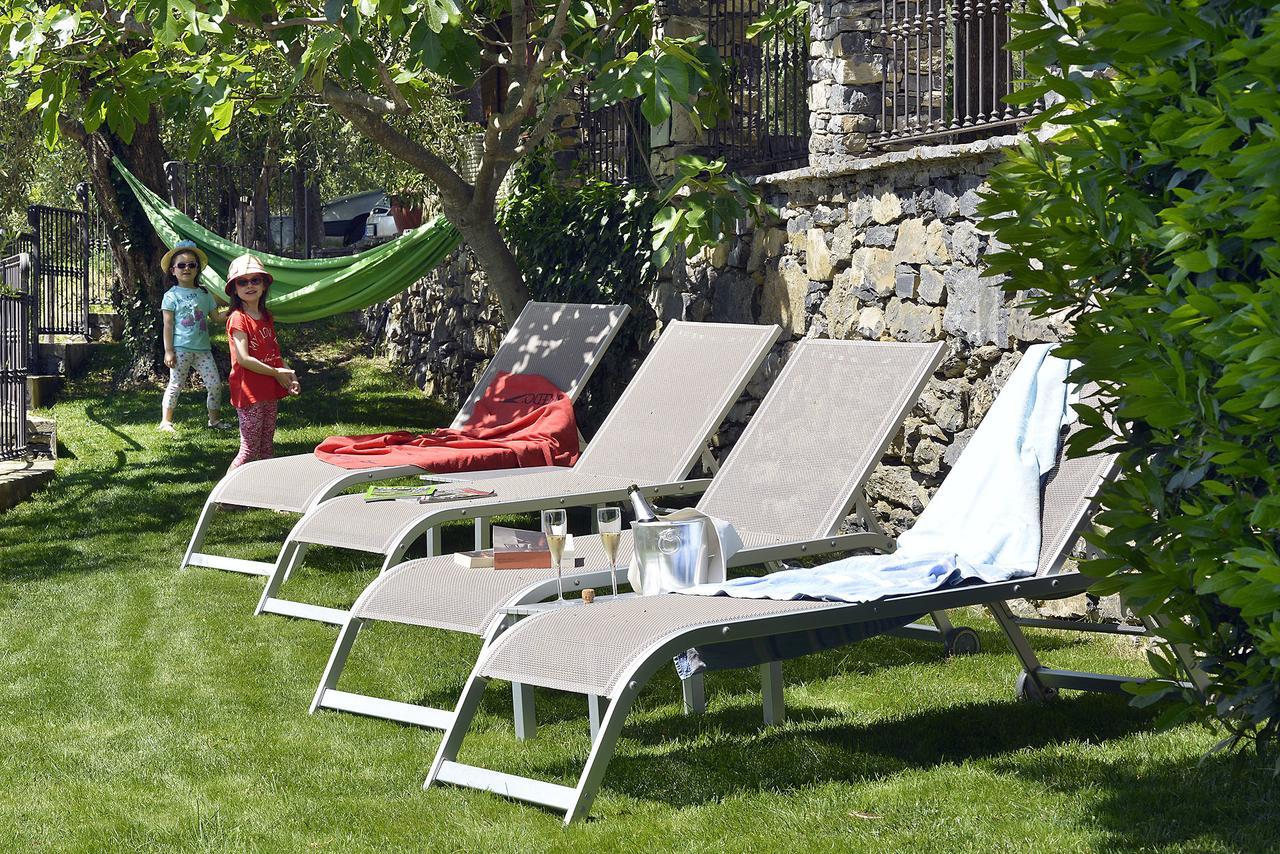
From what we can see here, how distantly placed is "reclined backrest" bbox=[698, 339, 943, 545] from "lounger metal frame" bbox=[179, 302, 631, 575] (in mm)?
1565

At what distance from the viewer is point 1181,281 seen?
2760 millimetres

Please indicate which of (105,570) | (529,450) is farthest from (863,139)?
(105,570)

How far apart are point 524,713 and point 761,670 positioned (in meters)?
0.66

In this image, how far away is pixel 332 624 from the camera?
5500mm

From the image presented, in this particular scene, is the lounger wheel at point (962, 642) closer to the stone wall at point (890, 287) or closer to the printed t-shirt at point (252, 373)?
the stone wall at point (890, 287)

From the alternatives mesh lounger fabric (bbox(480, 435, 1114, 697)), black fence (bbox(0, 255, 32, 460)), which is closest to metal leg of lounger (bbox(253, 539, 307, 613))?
mesh lounger fabric (bbox(480, 435, 1114, 697))

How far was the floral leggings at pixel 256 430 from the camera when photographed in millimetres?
7574

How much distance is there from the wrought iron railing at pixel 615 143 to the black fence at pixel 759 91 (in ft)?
1.72

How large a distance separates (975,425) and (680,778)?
2616 mm

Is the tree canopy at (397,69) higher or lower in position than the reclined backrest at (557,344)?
higher

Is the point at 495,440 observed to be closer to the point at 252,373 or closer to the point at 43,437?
the point at 252,373

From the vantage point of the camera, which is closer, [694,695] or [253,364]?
[694,695]

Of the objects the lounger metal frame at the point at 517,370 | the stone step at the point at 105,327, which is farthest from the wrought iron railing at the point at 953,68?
the stone step at the point at 105,327

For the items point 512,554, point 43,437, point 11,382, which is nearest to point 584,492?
point 512,554
